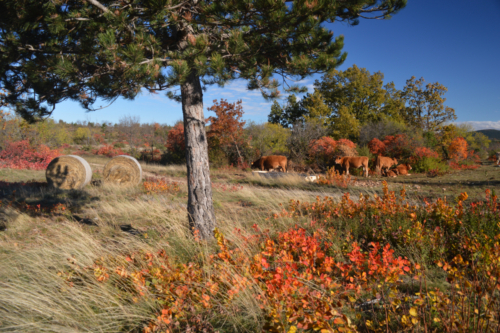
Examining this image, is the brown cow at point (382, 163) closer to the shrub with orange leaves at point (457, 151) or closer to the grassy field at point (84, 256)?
Result: the shrub with orange leaves at point (457, 151)

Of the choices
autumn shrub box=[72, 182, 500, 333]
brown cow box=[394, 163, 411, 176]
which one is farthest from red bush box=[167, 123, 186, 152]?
autumn shrub box=[72, 182, 500, 333]

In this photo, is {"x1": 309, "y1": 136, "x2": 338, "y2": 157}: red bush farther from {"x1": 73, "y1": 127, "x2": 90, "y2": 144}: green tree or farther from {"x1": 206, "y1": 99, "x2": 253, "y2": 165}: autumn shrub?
{"x1": 73, "y1": 127, "x2": 90, "y2": 144}: green tree

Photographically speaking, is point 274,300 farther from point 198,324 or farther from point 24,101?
point 24,101

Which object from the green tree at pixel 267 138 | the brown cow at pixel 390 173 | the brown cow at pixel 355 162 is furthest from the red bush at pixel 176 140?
the brown cow at pixel 390 173

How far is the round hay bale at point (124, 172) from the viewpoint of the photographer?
1109cm

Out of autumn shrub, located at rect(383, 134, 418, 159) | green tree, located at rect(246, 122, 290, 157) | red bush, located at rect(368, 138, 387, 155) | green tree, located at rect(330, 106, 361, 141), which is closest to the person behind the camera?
autumn shrub, located at rect(383, 134, 418, 159)

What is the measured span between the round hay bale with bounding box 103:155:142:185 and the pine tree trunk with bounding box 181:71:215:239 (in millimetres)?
7851

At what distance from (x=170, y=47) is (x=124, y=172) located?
7.92 metres

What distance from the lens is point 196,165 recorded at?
415 centimetres

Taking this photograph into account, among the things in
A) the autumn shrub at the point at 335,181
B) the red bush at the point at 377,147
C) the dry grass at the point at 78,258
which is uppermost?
the red bush at the point at 377,147

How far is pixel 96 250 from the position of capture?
12.7 feet

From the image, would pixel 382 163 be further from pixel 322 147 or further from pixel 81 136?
pixel 81 136

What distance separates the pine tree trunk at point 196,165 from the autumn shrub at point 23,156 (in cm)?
1892

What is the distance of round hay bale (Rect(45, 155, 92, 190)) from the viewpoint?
10.6 m
